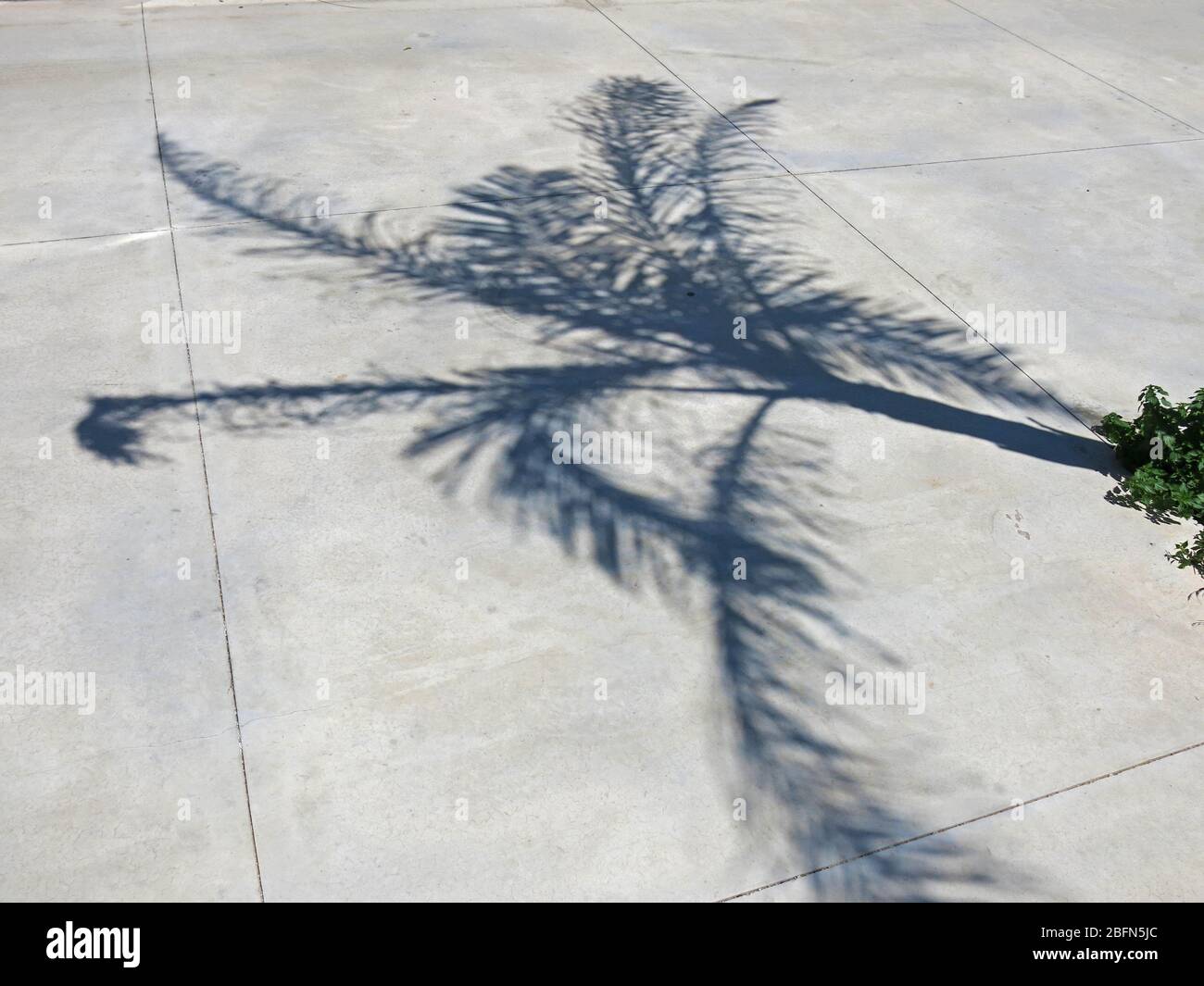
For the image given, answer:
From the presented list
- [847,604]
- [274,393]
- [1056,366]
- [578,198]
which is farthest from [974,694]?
[578,198]

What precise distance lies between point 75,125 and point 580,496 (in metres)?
5.10

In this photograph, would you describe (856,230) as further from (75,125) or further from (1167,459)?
(75,125)

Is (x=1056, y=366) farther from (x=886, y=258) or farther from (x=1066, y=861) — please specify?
(x=1066, y=861)

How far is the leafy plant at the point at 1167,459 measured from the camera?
15.9 ft

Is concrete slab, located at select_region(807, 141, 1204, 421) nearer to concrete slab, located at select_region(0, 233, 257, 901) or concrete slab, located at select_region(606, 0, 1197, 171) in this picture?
concrete slab, located at select_region(606, 0, 1197, 171)

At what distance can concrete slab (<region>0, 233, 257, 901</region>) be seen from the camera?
338 centimetres

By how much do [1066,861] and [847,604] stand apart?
1.18m

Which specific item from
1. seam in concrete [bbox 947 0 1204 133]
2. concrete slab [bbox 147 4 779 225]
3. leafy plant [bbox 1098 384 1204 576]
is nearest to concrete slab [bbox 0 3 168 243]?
concrete slab [bbox 147 4 779 225]

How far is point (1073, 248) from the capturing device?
6.86 meters

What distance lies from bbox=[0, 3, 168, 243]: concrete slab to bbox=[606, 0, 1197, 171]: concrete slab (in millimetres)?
4009

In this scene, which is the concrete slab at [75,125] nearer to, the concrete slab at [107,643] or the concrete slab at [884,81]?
the concrete slab at [107,643]

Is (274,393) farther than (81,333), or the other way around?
(81,333)
